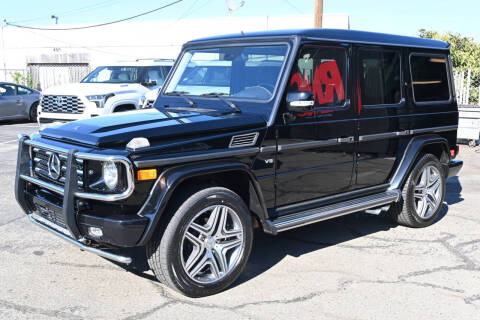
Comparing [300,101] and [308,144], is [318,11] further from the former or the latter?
[300,101]

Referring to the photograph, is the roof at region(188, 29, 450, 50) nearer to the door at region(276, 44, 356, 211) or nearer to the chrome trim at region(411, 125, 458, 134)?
the door at region(276, 44, 356, 211)

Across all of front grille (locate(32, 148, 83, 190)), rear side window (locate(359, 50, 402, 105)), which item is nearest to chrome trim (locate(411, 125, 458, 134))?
rear side window (locate(359, 50, 402, 105))

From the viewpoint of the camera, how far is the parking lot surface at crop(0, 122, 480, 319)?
3.79 m

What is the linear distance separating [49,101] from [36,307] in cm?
876

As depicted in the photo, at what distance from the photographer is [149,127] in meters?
3.90

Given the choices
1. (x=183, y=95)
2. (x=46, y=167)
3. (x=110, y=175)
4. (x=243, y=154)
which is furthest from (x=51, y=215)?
(x=183, y=95)

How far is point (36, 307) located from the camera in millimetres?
3787

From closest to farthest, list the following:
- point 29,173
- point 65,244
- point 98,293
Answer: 1. point 98,293
2. point 29,173
3. point 65,244

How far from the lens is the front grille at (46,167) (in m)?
3.73

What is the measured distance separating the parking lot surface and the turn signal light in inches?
38.1

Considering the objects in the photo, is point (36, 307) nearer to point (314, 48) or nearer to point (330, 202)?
point (330, 202)

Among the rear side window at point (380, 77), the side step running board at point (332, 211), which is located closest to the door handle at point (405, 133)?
the rear side window at point (380, 77)

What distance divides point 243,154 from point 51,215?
158 centimetres

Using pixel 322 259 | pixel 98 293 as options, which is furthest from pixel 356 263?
pixel 98 293
